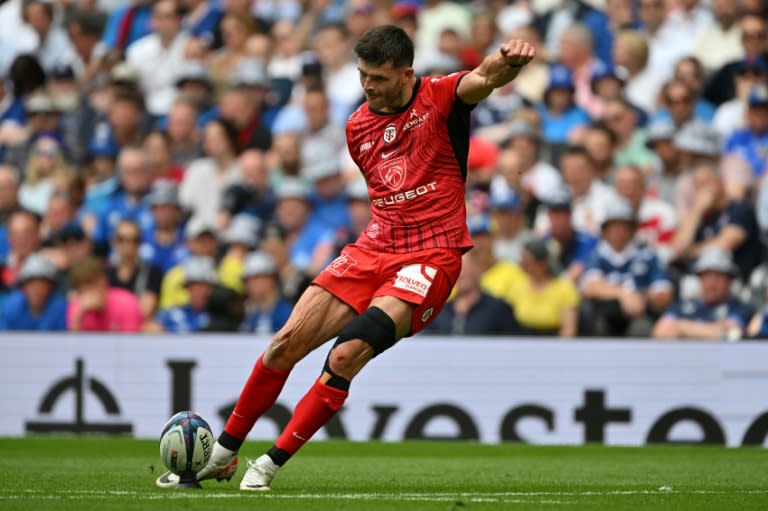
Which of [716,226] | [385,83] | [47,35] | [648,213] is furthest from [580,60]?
[385,83]

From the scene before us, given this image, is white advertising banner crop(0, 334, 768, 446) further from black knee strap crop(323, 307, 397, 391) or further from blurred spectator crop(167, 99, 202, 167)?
black knee strap crop(323, 307, 397, 391)

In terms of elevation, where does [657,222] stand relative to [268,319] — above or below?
above

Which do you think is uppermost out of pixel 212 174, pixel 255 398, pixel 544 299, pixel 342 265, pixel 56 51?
pixel 56 51

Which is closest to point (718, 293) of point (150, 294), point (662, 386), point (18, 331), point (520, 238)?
point (662, 386)

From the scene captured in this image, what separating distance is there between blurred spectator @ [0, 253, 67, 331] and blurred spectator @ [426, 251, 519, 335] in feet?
14.5

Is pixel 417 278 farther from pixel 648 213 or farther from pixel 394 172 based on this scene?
pixel 648 213

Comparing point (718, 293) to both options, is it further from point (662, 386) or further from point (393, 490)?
point (393, 490)

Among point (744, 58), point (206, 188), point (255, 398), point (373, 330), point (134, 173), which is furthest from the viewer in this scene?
point (134, 173)

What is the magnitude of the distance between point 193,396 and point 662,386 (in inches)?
190

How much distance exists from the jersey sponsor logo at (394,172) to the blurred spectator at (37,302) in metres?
8.30

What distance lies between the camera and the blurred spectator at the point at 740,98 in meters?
16.8

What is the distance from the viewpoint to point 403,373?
15.0 meters

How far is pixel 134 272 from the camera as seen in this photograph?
16.9 meters

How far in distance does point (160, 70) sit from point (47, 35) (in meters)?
2.21
